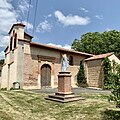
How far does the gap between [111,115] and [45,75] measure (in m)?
13.7

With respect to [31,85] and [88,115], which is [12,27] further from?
[88,115]

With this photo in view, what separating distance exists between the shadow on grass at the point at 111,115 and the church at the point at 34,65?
12.2 meters

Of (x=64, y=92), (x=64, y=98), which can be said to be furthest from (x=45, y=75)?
(x=64, y=98)

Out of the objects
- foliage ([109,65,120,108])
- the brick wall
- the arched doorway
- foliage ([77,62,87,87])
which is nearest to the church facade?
the arched doorway

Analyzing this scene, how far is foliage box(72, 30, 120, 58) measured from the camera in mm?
35062

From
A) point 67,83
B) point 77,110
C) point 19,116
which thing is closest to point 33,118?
point 19,116

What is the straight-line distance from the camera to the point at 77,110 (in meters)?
8.05

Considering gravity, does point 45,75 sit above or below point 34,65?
below

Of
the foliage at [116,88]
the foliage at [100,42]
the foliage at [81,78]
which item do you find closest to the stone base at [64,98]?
the foliage at [116,88]

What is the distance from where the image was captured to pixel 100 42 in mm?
36688

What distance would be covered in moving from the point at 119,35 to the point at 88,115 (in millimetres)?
31191

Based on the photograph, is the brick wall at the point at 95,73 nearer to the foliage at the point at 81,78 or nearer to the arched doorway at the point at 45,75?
the foliage at the point at 81,78

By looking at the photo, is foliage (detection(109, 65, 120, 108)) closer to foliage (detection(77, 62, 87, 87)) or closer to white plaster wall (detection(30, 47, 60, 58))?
white plaster wall (detection(30, 47, 60, 58))

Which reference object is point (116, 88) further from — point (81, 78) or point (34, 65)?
point (81, 78)
